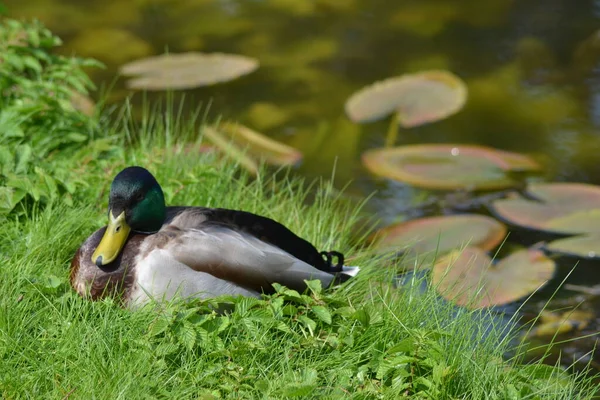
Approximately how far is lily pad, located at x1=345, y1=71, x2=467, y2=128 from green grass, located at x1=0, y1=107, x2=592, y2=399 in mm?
2410

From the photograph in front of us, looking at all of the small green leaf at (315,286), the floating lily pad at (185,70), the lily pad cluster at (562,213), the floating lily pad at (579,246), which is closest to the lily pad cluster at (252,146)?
the floating lily pad at (185,70)

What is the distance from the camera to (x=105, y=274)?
2.73 m

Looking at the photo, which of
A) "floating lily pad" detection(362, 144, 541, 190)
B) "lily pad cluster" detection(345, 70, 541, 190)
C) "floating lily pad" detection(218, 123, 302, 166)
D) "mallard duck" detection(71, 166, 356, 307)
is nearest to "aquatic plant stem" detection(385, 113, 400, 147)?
"lily pad cluster" detection(345, 70, 541, 190)

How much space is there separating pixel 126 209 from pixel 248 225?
0.39 m

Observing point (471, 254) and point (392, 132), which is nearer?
point (471, 254)

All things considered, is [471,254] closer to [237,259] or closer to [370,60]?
[237,259]

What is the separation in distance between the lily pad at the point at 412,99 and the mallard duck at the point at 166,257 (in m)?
2.51

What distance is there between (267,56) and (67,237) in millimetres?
3224

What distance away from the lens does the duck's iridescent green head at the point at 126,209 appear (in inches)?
107

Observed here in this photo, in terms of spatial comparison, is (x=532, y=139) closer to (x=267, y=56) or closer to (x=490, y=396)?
(x=267, y=56)

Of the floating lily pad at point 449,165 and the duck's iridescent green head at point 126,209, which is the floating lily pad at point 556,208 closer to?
the floating lily pad at point 449,165

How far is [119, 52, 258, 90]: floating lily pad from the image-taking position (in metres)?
5.43

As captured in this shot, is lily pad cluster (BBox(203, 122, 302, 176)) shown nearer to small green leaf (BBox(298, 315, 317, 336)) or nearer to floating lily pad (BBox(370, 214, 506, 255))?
floating lily pad (BBox(370, 214, 506, 255))

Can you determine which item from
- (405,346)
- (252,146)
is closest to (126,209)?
(405,346)
